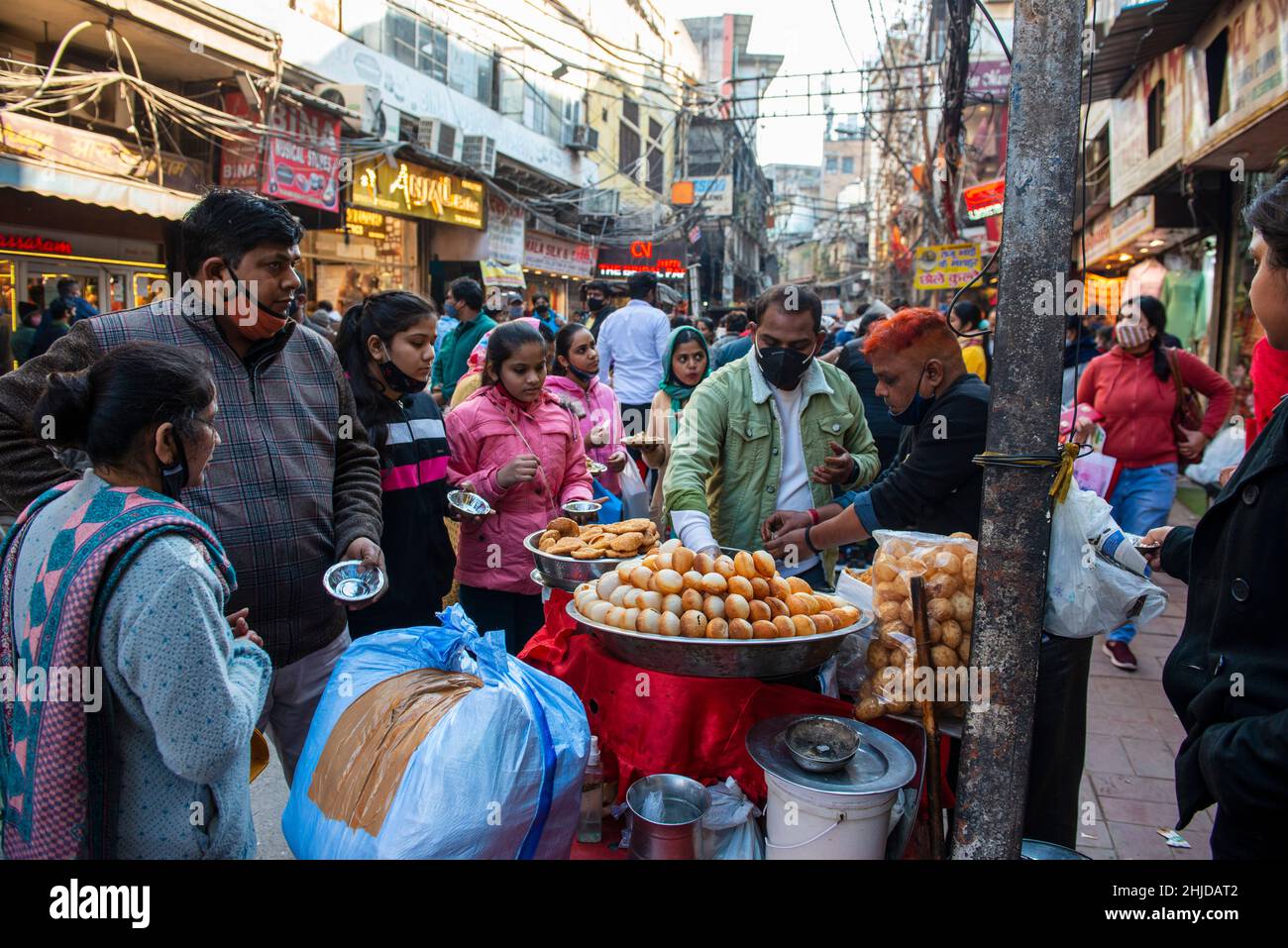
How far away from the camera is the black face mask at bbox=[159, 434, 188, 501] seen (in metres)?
1.76

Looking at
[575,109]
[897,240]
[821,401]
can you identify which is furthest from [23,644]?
[897,240]

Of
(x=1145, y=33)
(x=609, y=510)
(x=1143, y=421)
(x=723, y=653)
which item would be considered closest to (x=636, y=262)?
(x=1145, y=33)

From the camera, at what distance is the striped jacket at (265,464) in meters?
2.15

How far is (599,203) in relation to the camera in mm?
25094

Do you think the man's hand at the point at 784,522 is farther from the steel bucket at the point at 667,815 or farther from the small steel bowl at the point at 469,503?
the small steel bowl at the point at 469,503

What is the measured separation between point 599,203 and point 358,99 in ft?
42.5

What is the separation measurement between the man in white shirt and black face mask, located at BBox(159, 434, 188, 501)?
6.11m

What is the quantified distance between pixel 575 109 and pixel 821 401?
74.5 feet

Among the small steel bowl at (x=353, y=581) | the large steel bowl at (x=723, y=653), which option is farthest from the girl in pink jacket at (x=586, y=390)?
the large steel bowl at (x=723, y=653)

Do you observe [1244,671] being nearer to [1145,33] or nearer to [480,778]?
[480,778]

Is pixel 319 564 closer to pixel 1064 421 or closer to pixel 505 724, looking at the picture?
pixel 505 724

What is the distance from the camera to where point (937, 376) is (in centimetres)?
278

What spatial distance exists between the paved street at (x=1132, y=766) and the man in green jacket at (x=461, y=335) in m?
5.68

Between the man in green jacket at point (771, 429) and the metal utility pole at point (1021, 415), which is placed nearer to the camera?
the metal utility pole at point (1021, 415)
